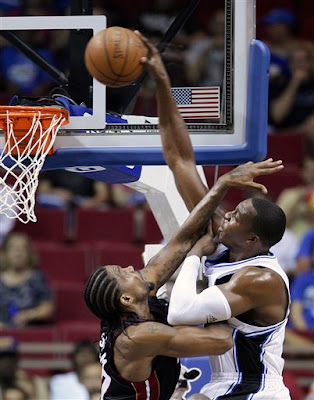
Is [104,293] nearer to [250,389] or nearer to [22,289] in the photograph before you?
[250,389]

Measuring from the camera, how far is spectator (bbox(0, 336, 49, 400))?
6.95 m

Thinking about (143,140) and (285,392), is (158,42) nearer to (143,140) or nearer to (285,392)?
(143,140)

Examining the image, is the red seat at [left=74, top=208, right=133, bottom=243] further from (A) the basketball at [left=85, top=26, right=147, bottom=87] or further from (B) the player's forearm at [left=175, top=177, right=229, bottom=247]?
(A) the basketball at [left=85, top=26, right=147, bottom=87]

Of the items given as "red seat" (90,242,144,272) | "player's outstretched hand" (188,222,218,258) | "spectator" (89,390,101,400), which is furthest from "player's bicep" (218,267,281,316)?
"red seat" (90,242,144,272)

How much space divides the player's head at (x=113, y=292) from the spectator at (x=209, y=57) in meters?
1.10

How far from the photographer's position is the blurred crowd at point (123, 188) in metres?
5.30

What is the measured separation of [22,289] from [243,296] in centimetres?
412

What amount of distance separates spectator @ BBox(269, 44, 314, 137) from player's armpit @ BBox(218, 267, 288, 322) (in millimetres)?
4612

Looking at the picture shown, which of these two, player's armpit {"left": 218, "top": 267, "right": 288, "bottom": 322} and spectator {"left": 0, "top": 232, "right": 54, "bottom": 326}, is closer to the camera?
player's armpit {"left": 218, "top": 267, "right": 288, "bottom": 322}

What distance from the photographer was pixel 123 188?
357 inches

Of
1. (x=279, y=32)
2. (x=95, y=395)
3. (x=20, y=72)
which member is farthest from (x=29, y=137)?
(x=279, y=32)

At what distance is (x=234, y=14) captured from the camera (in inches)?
181

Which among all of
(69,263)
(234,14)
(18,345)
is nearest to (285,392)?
(234,14)

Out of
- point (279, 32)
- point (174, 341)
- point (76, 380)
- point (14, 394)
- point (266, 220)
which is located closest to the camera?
point (174, 341)
